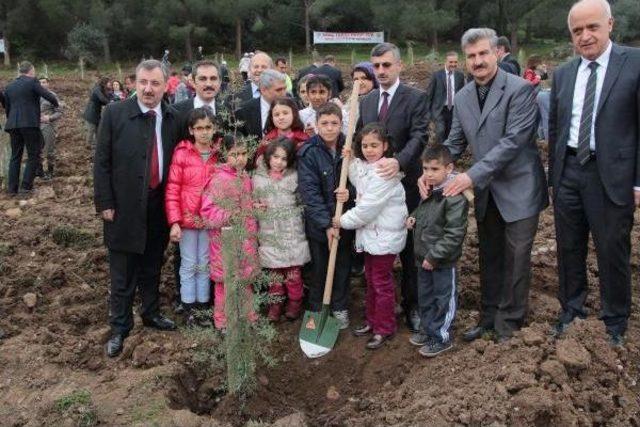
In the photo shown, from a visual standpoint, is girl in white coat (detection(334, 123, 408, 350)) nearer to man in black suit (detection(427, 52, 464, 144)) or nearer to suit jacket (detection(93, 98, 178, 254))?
suit jacket (detection(93, 98, 178, 254))

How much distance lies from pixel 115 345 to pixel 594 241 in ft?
11.2

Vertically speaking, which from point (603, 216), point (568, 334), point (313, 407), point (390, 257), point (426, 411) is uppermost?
point (603, 216)

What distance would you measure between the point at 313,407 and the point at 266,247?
1287 mm

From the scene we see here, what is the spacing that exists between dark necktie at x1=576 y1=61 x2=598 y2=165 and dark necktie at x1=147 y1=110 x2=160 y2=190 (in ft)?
9.48

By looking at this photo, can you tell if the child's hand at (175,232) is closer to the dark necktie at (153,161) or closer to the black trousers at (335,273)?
the dark necktie at (153,161)

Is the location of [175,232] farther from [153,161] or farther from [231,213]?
[231,213]

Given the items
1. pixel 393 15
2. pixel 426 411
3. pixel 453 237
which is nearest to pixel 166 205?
pixel 453 237

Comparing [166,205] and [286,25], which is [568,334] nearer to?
[166,205]

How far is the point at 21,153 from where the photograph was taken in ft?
31.9

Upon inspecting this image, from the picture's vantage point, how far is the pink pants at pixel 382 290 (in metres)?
4.69

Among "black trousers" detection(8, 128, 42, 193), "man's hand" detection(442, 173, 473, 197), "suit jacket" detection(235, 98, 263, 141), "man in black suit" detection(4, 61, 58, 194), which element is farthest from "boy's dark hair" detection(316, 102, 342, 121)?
"black trousers" detection(8, 128, 42, 193)

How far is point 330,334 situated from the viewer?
188 inches

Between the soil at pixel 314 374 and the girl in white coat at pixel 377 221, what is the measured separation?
0.89 ft

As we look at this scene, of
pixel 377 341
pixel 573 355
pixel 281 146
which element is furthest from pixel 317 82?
pixel 573 355
